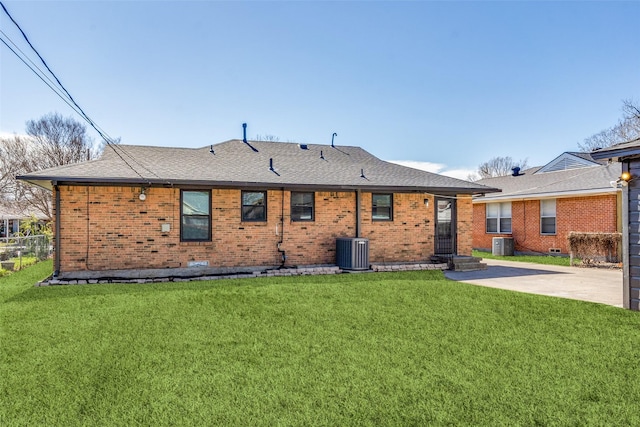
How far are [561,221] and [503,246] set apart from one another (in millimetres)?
2485

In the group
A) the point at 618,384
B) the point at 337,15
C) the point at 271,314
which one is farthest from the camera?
the point at 337,15

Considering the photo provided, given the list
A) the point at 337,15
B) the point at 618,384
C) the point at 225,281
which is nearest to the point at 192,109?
the point at 337,15

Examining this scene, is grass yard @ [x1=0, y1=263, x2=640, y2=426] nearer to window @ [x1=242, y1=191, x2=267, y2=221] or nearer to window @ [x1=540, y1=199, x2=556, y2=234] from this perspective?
window @ [x1=242, y1=191, x2=267, y2=221]

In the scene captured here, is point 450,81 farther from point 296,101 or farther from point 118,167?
point 118,167

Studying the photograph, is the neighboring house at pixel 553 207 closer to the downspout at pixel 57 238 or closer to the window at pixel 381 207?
the window at pixel 381 207

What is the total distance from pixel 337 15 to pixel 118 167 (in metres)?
7.59

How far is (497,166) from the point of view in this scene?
5209 centimetres

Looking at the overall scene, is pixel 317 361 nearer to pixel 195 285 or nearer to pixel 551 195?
pixel 195 285

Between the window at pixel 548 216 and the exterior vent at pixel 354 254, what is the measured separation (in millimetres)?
9736

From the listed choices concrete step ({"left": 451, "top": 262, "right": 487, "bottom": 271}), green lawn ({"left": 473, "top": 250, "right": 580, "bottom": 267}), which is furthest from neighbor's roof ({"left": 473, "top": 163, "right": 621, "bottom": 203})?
concrete step ({"left": 451, "top": 262, "right": 487, "bottom": 271})

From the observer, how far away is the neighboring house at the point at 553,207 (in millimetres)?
14125

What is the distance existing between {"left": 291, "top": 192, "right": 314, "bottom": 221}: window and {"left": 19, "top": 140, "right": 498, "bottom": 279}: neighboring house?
32 millimetres

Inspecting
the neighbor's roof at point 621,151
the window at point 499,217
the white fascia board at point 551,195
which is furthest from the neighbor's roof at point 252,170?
the window at point 499,217

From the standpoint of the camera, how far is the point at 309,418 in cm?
299
